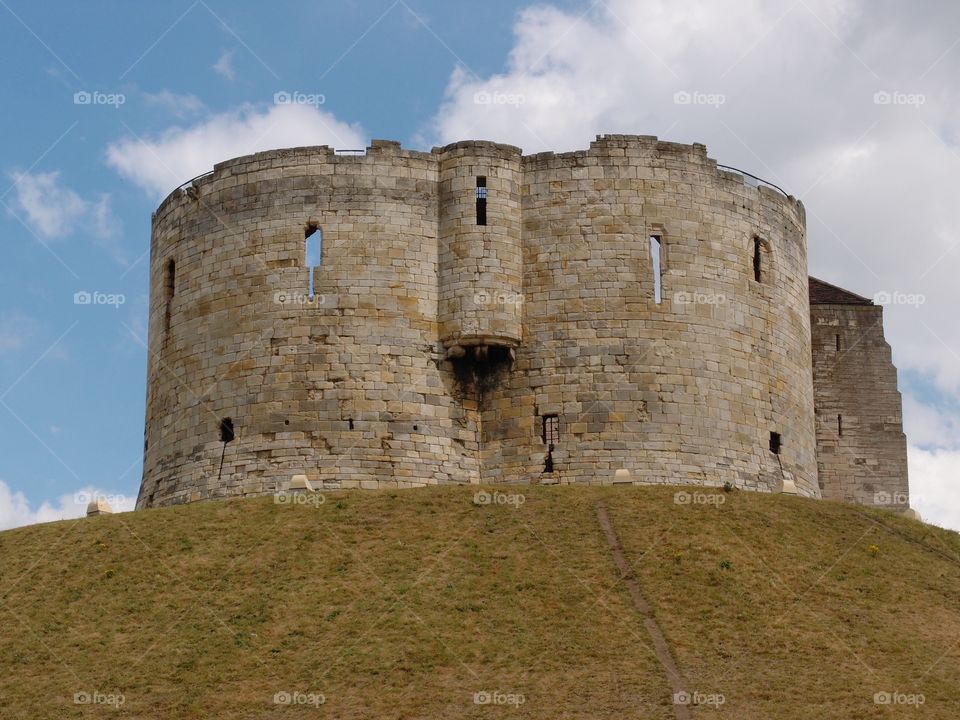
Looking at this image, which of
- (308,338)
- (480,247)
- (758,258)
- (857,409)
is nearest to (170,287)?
(308,338)

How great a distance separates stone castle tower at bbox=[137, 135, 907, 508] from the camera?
1426 inches

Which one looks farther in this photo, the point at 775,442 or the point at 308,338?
the point at 775,442

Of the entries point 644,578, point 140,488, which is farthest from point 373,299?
point 644,578

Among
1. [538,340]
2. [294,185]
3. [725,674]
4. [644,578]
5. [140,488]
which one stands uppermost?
[294,185]

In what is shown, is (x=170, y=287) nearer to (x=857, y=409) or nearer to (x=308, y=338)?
(x=308, y=338)

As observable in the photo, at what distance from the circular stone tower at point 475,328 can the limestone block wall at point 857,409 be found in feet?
12.9

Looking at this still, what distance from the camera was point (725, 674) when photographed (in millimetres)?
26047

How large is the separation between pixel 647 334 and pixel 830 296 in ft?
28.8

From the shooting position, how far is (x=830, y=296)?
43656 mm

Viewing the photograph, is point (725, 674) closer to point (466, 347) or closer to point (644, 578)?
point (644, 578)

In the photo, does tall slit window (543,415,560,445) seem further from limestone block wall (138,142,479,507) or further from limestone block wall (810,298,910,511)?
limestone block wall (810,298,910,511)

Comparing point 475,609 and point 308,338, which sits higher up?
point 308,338

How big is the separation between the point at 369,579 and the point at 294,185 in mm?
11333

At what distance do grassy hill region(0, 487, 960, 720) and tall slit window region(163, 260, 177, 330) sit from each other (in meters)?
6.43
